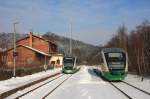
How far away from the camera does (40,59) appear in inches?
3260

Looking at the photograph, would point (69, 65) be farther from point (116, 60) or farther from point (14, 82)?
point (14, 82)

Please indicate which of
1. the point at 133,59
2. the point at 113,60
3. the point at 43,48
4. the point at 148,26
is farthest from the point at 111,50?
the point at 43,48

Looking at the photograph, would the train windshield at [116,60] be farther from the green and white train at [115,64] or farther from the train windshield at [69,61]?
the train windshield at [69,61]

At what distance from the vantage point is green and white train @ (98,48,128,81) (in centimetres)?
3250

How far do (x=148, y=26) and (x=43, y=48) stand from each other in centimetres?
3768

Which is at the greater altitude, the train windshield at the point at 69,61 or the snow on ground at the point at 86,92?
the train windshield at the point at 69,61

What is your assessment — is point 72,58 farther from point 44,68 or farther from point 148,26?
point 148,26

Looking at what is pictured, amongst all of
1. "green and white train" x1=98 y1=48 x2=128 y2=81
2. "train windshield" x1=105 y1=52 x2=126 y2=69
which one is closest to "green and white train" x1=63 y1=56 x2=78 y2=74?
"green and white train" x1=98 y1=48 x2=128 y2=81

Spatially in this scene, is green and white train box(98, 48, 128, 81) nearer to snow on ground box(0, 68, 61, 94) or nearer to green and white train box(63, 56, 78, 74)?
snow on ground box(0, 68, 61, 94)

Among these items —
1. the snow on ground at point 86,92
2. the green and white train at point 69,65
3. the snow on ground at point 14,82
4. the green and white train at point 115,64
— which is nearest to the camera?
the snow on ground at point 86,92

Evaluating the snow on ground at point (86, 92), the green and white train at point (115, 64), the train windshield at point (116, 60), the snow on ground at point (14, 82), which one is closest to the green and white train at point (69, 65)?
the snow on ground at point (14, 82)

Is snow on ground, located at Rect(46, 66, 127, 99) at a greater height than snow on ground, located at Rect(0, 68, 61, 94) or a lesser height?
lesser

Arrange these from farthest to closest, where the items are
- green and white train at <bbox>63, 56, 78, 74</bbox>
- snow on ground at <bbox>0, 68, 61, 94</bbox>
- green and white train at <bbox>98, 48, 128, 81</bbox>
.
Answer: green and white train at <bbox>63, 56, 78, 74</bbox>, green and white train at <bbox>98, 48, 128, 81</bbox>, snow on ground at <bbox>0, 68, 61, 94</bbox>

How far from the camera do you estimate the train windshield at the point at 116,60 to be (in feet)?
107
